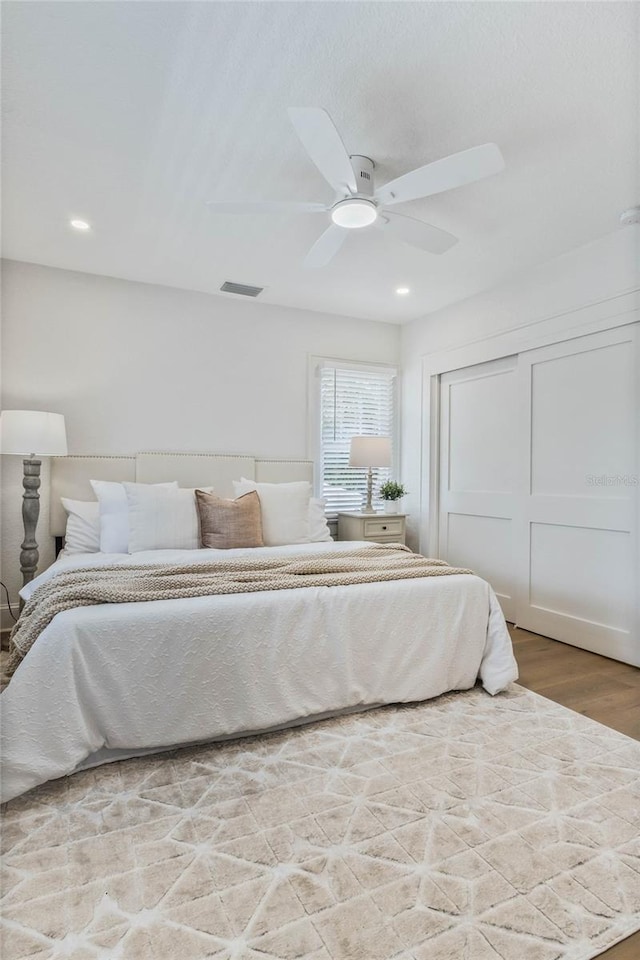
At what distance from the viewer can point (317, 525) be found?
3.98m

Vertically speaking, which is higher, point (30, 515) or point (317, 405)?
point (317, 405)

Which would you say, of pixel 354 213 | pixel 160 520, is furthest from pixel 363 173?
pixel 160 520

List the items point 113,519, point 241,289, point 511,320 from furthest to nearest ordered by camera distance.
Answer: point 241,289, point 511,320, point 113,519

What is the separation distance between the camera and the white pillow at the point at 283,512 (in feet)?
12.0

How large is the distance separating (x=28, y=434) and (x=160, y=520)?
981mm

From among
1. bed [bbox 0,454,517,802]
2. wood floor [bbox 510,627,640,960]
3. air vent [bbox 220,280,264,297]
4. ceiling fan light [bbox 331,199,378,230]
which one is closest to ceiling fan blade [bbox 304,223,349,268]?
ceiling fan light [bbox 331,199,378,230]

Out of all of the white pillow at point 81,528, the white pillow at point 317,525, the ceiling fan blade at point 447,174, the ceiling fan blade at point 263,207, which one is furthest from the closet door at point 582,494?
the white pillow at point 81,528

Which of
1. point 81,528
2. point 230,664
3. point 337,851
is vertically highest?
point 81,528

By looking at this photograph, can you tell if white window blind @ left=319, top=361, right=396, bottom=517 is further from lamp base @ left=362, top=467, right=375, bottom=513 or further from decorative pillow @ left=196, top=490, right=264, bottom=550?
decorative pillow @ left=196, top=490, right=264, bottom=550

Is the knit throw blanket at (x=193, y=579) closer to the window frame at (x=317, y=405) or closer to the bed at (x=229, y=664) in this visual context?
the bed at (x=229, y=664)

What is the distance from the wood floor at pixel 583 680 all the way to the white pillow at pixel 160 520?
7.21 feet

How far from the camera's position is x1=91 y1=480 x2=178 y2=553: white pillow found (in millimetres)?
3326

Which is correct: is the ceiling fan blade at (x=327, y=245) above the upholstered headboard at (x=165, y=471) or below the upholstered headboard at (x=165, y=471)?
above

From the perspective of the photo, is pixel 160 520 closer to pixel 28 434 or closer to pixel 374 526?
pixel 28 434
